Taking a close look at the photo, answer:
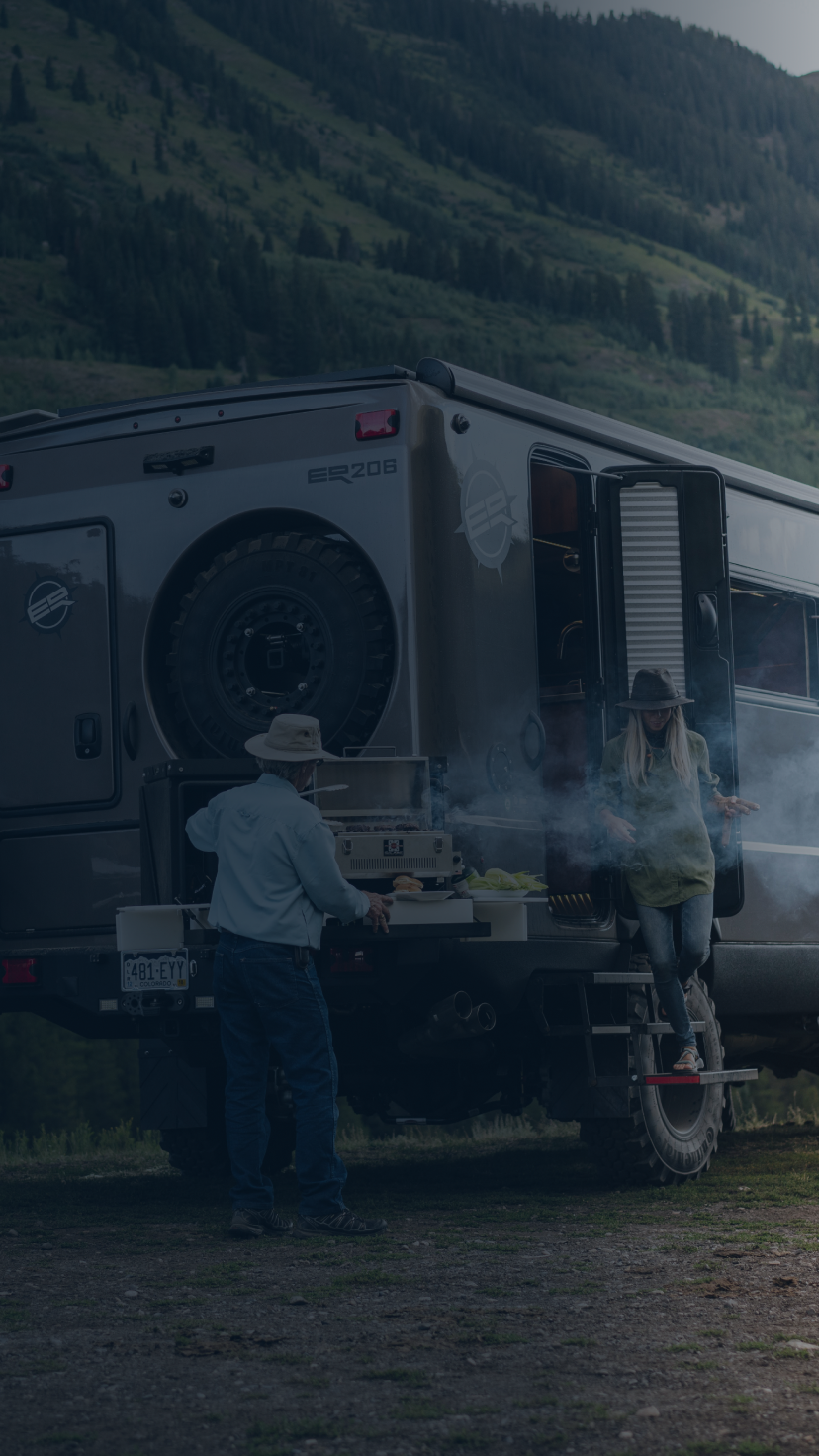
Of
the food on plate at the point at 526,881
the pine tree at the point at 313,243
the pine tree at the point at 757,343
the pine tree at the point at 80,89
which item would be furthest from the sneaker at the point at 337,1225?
the pine tree at the point at 80,89

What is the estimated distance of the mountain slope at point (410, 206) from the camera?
219ft

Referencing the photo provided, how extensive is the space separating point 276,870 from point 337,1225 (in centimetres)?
129

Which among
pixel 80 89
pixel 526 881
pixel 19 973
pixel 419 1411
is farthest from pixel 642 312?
pixel 419 1411

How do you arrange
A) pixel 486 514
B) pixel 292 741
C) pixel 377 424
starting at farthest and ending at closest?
pixel 486 514, pixel 377 424, pixel 292 741

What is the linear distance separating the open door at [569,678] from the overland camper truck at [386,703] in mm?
15

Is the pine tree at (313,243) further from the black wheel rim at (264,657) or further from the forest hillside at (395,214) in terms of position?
the black wheel rim at (264,657)

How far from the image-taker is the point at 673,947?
27.3 ft

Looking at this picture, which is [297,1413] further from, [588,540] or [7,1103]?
[7,1103]

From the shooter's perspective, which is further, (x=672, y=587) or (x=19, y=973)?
(x=672, y=587)

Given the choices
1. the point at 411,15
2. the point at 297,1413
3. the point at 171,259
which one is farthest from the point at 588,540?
the point at 411,15

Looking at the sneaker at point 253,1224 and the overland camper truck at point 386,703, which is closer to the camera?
the sneaker at point 253,1224

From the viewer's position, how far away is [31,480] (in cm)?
877

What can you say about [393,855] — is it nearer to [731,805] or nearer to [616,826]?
[616,826]

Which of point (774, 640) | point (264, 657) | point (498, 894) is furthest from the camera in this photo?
point (774, 640)
